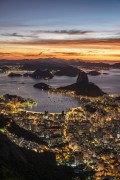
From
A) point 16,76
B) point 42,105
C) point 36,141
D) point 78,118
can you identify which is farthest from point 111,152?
point 16,76

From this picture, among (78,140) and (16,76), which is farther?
(16,76)

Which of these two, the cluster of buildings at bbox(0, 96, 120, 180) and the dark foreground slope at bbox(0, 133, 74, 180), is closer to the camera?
the dark foreground slope at bbox(0, 133, 74, 180)

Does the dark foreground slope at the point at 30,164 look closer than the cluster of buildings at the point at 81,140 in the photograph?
Yes

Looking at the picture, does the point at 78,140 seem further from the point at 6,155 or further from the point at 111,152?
the point at 6,155

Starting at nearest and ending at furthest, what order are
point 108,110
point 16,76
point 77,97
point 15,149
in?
point 15,149 < point 108,110 < point 77,97 < point 16,76

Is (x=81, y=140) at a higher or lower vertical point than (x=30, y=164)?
lower

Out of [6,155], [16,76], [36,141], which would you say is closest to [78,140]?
[36,141]

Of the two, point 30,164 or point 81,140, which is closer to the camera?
point 30,164

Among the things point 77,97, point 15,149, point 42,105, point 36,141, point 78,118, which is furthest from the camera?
point 77,97

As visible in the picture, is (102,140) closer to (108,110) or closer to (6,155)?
(6,155)
